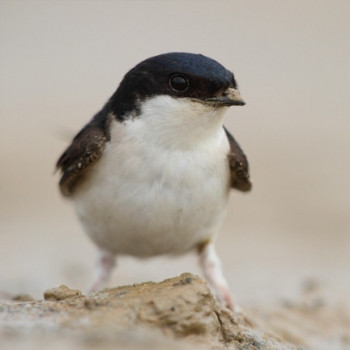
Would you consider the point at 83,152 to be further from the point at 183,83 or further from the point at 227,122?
Answer: the point at 227,122

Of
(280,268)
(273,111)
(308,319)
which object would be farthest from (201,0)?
(308,319)

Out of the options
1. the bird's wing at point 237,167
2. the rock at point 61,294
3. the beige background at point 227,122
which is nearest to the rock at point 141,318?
the rock at point 61,294

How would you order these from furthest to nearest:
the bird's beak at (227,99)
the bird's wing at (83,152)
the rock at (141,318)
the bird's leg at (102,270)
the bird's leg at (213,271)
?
the bird's leg at (102,270) → the bird's leg at (213,271) → the bird's wing at (83,152) → the bird's beak at (227,99) → the rock at (141,318)

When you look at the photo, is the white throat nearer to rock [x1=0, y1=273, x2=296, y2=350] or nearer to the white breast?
the white breast

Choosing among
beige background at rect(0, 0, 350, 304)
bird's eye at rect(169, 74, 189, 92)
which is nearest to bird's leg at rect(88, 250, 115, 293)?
beige background at rect(0, 0, 350, 304)

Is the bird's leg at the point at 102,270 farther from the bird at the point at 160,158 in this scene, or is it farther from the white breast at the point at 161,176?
the white breast at the point at 161,176

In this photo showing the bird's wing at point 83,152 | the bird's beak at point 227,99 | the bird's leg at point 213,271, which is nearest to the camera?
the bird's beak at point 227,99
